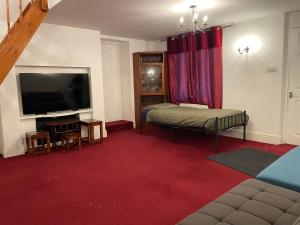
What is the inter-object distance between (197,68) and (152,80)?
4.23ft

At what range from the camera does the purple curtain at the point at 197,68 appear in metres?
5.02

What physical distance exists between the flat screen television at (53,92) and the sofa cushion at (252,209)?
3789 millimetres

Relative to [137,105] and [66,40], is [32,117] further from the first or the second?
[137,105]

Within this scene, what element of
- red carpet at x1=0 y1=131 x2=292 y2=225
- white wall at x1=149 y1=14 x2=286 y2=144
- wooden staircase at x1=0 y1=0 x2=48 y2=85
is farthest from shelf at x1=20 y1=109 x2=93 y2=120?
white wall at x1=149 y1=14 x2=286 y2=144

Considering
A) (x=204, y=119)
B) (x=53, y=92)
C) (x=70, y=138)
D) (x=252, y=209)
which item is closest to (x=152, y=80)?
(x=204, y=119)

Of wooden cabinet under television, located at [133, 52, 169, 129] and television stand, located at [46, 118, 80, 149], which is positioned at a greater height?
wooden cabinet under television, located at [133, 52, 169, 129]

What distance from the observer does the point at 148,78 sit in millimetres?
6082

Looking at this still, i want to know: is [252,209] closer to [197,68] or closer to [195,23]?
[195,23]

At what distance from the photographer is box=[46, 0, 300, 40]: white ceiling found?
10.9 feet

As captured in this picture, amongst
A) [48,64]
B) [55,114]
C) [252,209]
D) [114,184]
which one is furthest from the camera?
[55,114]

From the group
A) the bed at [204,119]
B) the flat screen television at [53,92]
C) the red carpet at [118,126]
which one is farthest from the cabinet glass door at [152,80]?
the flat screen television at [53,92]

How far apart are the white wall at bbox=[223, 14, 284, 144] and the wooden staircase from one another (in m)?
3.68

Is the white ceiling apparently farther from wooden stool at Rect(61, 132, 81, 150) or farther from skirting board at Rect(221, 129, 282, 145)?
skirting board at Rect(221, 129, 282, 145)

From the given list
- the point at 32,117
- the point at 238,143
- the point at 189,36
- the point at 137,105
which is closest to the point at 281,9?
the point at 189,36
